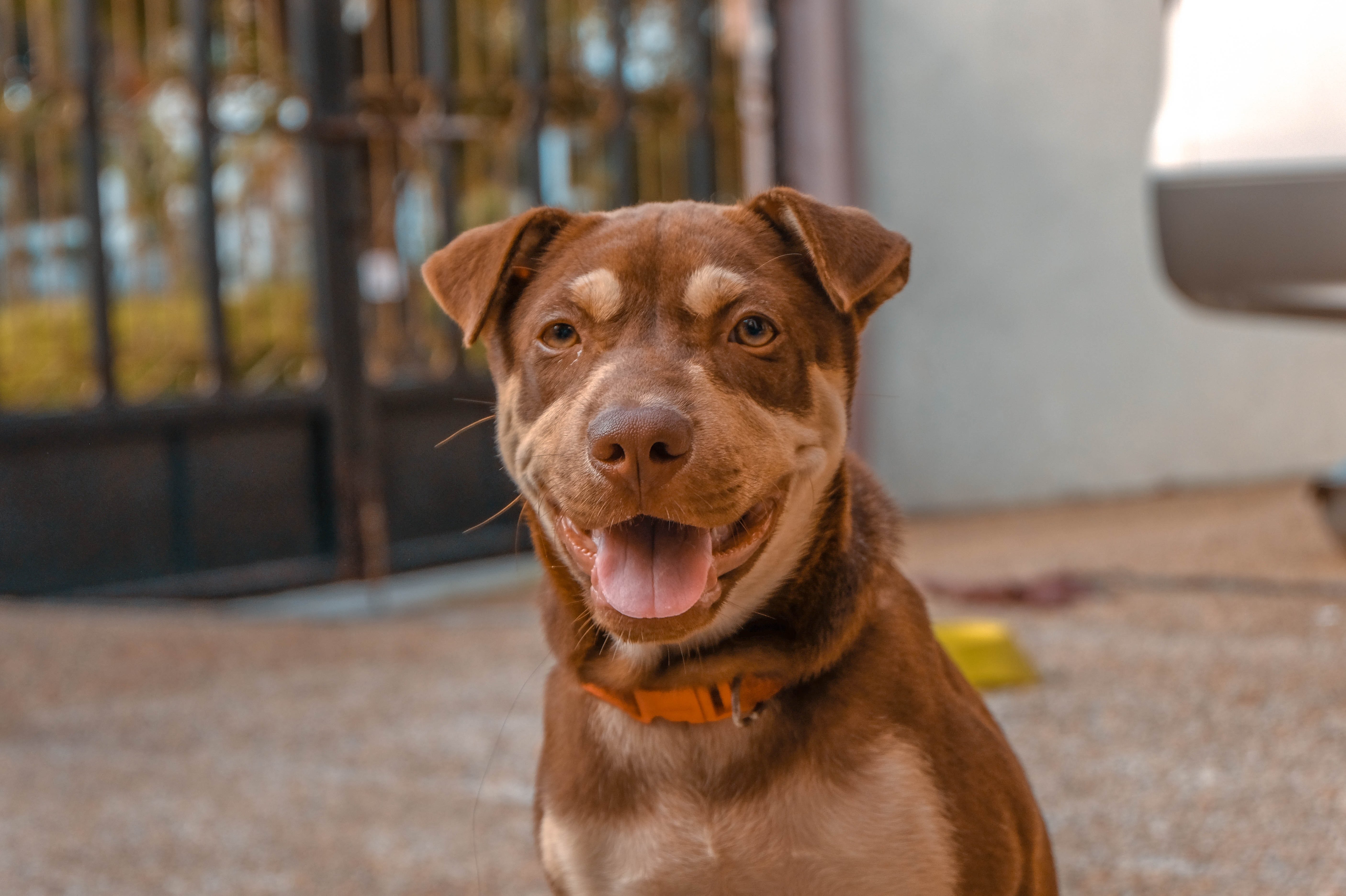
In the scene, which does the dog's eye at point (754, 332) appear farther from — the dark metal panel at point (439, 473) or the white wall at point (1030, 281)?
the white wall at point (1030, 281)

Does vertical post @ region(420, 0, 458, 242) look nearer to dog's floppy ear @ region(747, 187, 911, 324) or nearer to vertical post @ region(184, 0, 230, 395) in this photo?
vertical post @ region(184, 0, 230, 395)

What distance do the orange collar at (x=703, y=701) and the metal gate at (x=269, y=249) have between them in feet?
11.1

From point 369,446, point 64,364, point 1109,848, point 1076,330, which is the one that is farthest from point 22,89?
point 1076,330

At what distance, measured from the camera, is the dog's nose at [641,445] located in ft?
6.19

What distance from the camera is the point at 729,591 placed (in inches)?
80.7

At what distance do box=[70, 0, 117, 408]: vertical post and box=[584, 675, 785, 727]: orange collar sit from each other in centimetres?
414

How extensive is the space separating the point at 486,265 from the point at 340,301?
4.09m

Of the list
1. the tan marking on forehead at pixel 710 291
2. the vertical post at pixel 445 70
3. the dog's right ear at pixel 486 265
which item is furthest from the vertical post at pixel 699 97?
the tan marking on forehead at pixel 710 291

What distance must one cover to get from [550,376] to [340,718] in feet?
8.41

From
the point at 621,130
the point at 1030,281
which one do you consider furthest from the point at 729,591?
the point at 1030,281

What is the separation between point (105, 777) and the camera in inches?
154

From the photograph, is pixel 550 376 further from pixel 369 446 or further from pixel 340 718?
pixel 369 446

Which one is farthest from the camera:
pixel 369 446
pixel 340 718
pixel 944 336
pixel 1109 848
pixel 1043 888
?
pixel 944 336

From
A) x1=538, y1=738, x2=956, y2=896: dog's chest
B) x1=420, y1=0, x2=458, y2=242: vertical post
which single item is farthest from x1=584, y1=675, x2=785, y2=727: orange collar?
x1=420, y1=0, x2=458, y2=242: vertical post
